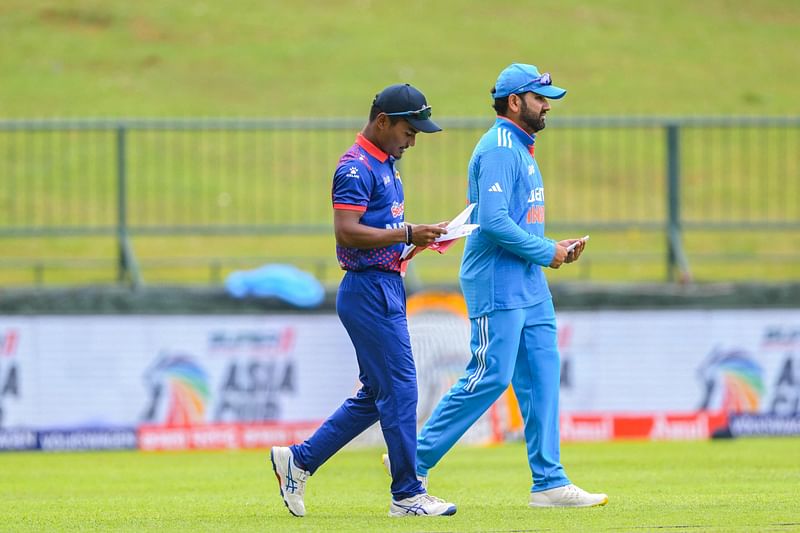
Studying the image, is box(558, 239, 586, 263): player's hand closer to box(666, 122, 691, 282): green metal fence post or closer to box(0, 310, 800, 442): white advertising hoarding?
box(0, 310, 800, 442): white advertising hoarding

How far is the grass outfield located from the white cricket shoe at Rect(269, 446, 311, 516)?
0.33ft

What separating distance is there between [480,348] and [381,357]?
0.79 metres

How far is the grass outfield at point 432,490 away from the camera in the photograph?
25.1 ft

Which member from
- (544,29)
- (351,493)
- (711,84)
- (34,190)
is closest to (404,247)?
(351,493)

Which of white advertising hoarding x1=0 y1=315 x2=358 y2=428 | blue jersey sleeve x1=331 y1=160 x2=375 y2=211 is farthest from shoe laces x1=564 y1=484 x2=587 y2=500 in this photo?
white advertising hoarding x1=0 y1=315 x2=358 y2=428

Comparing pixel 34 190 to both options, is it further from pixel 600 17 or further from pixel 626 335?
pixel 600 17

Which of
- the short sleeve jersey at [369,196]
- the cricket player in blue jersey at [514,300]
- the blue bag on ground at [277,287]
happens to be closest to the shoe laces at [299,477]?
the cricket player in blue jersey at [514,300]

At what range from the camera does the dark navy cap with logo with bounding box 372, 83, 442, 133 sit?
26.0ft

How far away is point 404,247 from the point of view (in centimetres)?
802

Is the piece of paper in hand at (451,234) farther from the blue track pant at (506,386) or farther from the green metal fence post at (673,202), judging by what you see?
the green metal fence post at (673,202)

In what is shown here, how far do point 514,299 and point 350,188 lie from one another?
4.03ft

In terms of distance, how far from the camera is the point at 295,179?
2214 cm

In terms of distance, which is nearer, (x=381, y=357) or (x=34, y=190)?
(x=381, y=357)

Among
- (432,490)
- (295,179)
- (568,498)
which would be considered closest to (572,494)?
(568,498)
